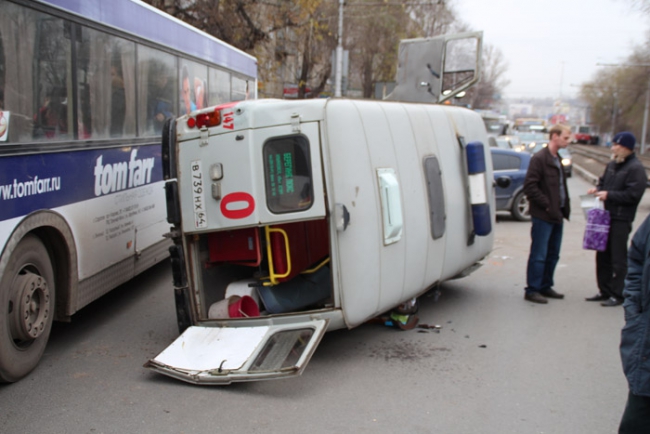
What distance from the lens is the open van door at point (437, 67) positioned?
39.9 feet

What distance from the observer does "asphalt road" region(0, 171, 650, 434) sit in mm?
4199

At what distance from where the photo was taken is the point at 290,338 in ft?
16.3

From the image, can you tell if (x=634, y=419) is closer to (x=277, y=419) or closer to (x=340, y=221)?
(x=277, y=419)

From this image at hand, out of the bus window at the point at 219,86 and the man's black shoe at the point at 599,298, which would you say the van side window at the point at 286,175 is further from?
the bus window at the point at 219,86

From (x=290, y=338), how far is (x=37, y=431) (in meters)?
1.85

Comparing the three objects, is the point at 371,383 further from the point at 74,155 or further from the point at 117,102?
the point at 117,102

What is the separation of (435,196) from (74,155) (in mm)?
3313

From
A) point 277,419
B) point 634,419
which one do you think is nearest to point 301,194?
point 277,419

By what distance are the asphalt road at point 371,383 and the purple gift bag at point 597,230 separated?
0.71 metres

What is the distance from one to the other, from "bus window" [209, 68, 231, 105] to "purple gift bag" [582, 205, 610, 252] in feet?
18.8

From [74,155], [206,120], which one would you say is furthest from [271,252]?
[74,155]

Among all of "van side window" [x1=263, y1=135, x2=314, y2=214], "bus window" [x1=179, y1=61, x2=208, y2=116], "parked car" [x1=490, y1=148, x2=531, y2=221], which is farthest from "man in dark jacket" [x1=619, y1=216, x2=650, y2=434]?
"parked car" [x1=490, y1=148, x2=531, y2=221]

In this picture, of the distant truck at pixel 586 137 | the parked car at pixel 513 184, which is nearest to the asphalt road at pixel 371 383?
the parked car at pixel 513 184

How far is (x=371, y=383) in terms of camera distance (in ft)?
16.1
